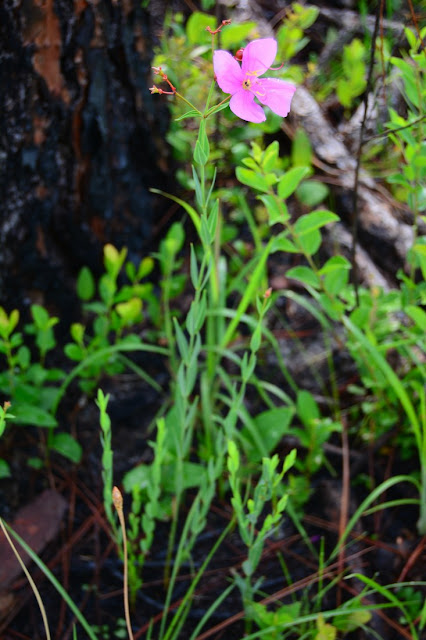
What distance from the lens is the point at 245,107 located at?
0.77 meters

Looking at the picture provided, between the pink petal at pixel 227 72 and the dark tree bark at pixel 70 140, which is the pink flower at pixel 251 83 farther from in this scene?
the dark tree bark at pixel 70 140

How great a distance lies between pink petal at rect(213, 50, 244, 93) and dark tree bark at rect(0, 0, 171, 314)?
2.34ft

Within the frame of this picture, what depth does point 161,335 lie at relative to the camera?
158 centimetres

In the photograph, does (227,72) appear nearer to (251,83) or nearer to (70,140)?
(251,83)

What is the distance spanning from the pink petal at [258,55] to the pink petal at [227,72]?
0.02 meters

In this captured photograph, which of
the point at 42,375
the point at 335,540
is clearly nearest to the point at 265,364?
the point at 335,540

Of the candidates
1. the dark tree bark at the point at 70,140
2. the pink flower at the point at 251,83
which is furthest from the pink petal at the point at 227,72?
the dark tree bark at the point at 70,140

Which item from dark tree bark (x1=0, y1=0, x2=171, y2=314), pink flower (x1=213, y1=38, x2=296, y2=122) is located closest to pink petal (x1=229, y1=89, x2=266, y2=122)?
pink flower (x1=213, y1=38, x2=296, y2=122)

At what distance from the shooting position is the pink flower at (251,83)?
75cm

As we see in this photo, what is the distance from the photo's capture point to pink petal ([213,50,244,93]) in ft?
2.38

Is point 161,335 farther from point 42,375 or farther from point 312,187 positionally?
point 312,187

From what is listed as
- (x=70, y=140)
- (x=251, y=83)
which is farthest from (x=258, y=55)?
(x=70, y=140)

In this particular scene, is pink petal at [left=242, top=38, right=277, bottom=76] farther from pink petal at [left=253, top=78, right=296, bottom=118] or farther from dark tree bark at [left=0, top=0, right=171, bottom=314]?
dark tree bark at [left=0, top=0, right=171, bottom=314]

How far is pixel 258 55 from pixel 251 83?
4 cm
